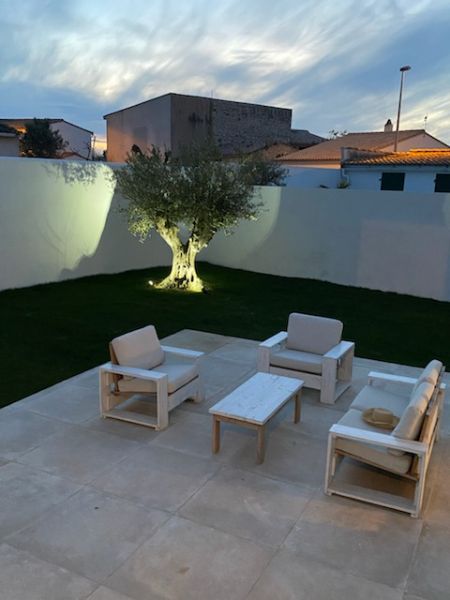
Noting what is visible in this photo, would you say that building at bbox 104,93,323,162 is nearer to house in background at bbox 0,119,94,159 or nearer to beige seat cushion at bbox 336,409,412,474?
house in background at bbox 0,119,94,159

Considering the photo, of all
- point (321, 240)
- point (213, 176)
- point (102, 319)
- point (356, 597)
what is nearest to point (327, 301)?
point (321, 240)

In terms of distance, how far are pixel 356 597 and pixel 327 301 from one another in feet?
26.9

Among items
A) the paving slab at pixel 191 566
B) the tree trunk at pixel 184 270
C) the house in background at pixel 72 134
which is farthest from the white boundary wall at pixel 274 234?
the house in background at pixel 72 134

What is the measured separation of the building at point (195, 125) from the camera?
93.9ft

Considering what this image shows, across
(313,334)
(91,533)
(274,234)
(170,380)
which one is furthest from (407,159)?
(91,533)

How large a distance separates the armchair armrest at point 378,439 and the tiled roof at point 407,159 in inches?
803

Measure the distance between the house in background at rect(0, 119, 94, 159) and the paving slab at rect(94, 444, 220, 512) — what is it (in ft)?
117

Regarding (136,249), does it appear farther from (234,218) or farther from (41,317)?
(41,317)

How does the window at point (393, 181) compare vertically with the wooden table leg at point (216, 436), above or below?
above

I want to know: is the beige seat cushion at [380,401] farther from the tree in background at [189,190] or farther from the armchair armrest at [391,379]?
the tree in background at [189,190]

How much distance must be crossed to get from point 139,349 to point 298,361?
1839 millimetres

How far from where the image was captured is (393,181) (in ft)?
75.6

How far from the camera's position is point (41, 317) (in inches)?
344

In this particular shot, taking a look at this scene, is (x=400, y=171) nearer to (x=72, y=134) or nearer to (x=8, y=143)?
(x=8, y=143)
